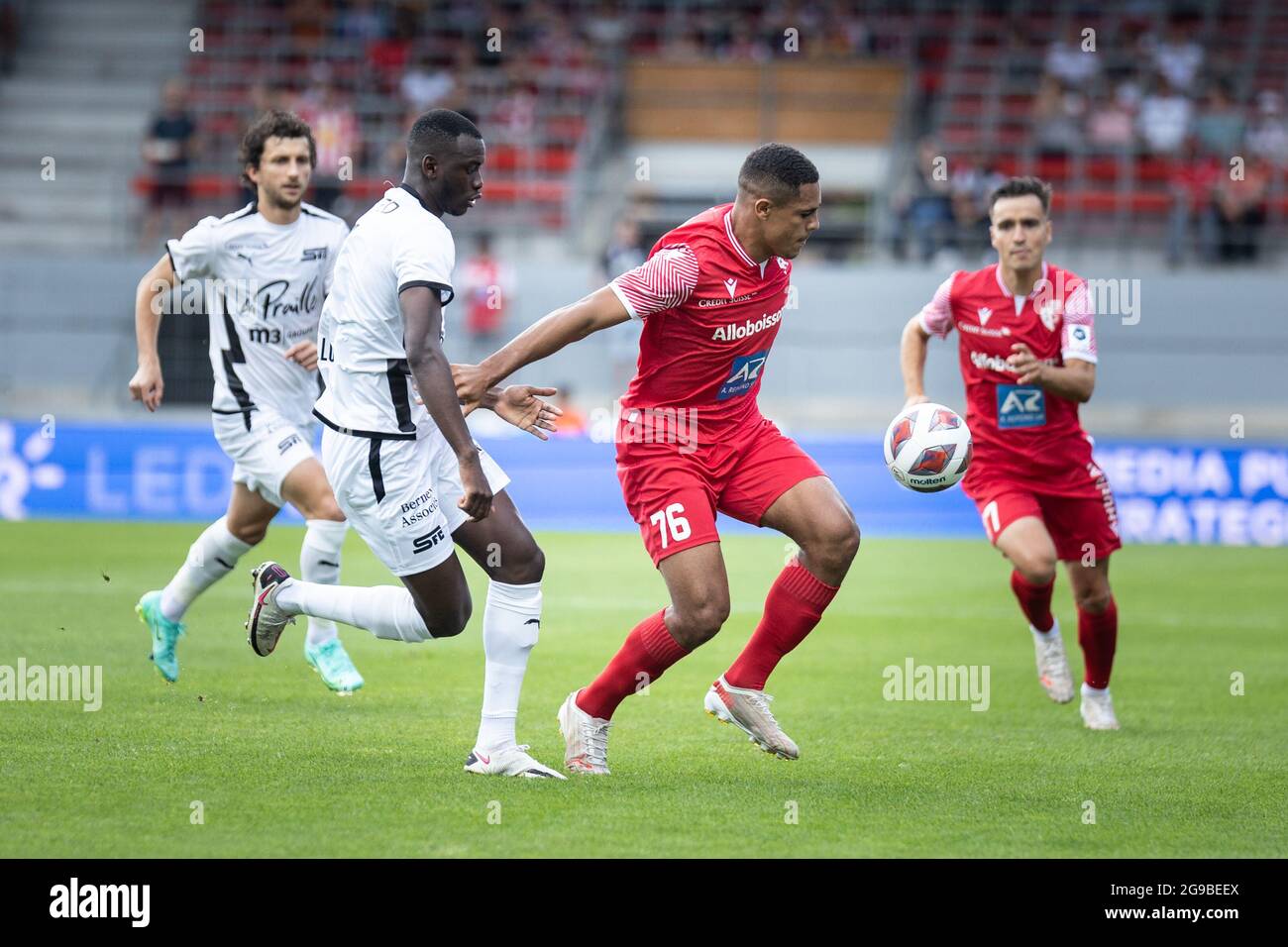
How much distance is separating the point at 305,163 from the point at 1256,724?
5.56 meters

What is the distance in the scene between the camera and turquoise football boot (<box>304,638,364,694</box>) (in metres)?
8.22

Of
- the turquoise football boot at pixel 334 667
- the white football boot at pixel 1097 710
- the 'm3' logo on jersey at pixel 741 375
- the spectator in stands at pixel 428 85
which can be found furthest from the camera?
the spectator in stands at pixel 428 85

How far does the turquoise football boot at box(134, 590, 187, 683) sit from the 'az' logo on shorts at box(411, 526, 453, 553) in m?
2.54

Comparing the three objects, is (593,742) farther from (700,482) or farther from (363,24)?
(363,24)

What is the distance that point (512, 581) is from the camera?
6492 mm

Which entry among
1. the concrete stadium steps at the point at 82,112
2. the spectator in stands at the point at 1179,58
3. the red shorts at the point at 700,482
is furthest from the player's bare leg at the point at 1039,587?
the spectator in stands at the point at 1179,58

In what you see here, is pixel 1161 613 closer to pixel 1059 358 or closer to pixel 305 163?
→ pixel 1059 358

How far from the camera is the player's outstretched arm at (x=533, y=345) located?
602cm

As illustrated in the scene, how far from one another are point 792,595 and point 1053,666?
2.39 meters

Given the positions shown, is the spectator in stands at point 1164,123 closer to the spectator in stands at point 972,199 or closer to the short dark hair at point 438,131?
the spectator in stands at point 972,199

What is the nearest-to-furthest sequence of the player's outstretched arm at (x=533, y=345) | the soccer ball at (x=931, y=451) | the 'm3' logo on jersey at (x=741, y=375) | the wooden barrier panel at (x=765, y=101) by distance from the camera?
the player's outstretched arm at (x=533, y=345)
the 'm3' logo on jersey at (x=741, y=375)
the soccer ball at (x=931, y=451)
the wooden barrier panel at (x=765, y=101)

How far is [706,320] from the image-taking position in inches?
264

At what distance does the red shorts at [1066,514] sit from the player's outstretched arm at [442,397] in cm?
334

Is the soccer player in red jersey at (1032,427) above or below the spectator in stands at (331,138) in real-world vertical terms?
below
